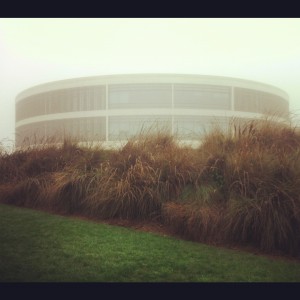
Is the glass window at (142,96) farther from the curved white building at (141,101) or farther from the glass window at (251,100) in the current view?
the glass window at (251,100)

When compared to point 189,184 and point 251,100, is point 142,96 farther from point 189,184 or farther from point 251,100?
point 189,184

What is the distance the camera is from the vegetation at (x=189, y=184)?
6.11 m

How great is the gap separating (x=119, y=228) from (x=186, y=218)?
47.6 inches

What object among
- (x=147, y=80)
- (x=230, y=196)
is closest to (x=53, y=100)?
(x=147, y=80)

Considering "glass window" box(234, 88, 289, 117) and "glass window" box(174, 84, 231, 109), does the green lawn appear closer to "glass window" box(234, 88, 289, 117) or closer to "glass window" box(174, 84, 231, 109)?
"glass window" box(174, 84, 231, 109)

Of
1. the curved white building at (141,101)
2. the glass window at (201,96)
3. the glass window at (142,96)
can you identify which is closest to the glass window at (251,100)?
the curved white building at (141,101)

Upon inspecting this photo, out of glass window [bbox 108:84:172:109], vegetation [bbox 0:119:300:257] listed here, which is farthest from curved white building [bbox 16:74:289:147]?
vegetation [bbox 0:119:300:257]

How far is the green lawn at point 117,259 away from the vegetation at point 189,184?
1.55 ft

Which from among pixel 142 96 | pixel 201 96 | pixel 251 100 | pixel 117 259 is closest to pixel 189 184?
pixel 117 259

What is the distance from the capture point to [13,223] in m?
7.29

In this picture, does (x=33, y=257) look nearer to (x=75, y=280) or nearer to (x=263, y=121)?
(x=75, y=280)

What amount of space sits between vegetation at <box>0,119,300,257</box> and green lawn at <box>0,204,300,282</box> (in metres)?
0.47

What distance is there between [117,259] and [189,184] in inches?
111

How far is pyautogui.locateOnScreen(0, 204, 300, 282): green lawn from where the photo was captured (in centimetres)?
480
